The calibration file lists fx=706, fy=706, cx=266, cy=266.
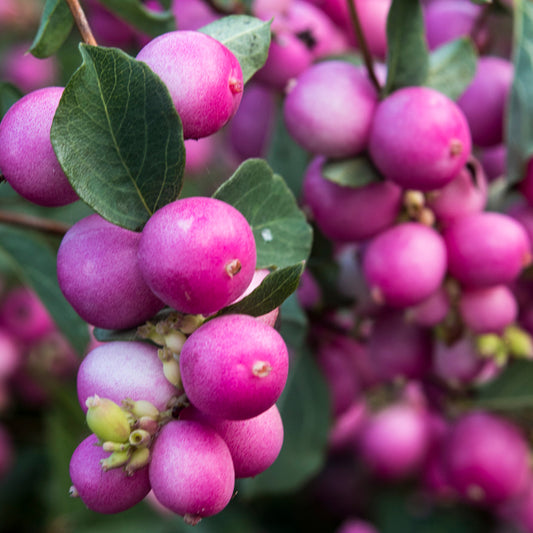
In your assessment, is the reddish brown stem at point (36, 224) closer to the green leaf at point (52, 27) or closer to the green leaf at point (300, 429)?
the green leaf at point (52, 27)

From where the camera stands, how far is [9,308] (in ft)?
3.49

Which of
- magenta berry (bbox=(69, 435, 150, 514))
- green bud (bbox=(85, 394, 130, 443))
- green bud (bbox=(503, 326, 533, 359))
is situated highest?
green bud (bbox=(85, 394, 130, 443))

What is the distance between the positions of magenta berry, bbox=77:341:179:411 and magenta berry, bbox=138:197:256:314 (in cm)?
4

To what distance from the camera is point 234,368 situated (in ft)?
1.20

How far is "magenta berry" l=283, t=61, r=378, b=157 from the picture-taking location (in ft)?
1.97

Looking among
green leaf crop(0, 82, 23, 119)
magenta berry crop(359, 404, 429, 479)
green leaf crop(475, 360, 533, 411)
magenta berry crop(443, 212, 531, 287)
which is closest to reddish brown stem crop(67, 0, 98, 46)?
green leaf crop(0, 82, 23, 119)

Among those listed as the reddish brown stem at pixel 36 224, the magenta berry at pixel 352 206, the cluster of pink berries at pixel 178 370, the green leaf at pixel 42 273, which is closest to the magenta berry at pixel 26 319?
the green leaf at pixel 42 273

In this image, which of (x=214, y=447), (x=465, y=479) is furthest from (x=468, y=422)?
(x=214, y=447)

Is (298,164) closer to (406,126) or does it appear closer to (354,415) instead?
(406,126)

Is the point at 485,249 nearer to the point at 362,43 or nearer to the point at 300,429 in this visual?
the point at 362,43

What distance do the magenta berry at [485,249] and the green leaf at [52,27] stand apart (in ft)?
1.25

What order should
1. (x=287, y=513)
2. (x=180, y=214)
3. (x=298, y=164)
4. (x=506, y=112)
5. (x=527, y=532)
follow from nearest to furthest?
(x=180, y=214) → (x=506, y=112) → (x=298, y=164) → (x=527, y=532) → (x=287, y=513)

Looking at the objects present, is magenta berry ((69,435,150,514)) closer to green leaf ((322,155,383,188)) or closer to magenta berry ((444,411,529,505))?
green leaf ((322,155,383,188))

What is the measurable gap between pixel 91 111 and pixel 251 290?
14cm
